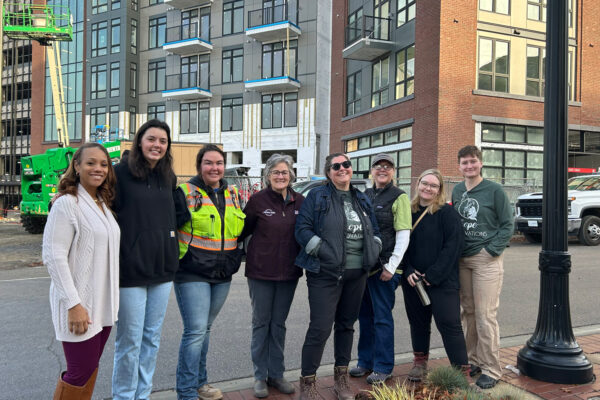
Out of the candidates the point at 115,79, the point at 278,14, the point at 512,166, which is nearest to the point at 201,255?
the point at 512,166

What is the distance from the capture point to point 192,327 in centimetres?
339

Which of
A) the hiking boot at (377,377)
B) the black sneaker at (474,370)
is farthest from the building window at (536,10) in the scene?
the hiking boot at (377,377)

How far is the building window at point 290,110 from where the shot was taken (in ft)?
99.7

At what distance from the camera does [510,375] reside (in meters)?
4.06

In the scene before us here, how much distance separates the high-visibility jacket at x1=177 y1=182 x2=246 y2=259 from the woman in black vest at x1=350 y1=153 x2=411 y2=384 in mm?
1269

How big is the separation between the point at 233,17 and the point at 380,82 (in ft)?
47.8

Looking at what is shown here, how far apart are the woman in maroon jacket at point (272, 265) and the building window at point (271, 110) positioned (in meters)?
27.5

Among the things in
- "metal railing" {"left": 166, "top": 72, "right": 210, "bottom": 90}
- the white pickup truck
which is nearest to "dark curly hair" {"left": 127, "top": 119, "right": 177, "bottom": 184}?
the white pickup truck

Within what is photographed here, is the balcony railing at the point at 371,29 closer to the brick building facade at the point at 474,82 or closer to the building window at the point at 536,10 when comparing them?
the brick building facade at the point at 474,82

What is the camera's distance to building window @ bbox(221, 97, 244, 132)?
32031 mm

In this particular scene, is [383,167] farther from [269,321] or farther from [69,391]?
[69,391]

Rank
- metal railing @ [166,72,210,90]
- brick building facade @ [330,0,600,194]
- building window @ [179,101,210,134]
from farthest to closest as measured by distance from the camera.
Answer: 1. building window @ [179,101,210,134]
2. metal railing @ [166,72,210,90]
3. brick building facade @ [330,0,600,194]

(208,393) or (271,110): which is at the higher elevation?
(271,110)

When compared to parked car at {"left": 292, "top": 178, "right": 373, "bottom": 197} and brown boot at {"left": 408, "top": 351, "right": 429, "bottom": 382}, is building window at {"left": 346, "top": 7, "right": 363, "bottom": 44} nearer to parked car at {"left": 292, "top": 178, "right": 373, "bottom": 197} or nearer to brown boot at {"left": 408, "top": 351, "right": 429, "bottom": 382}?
parked car at {"left": 292, "top": 178, "right": 373, "bottom": 197}
